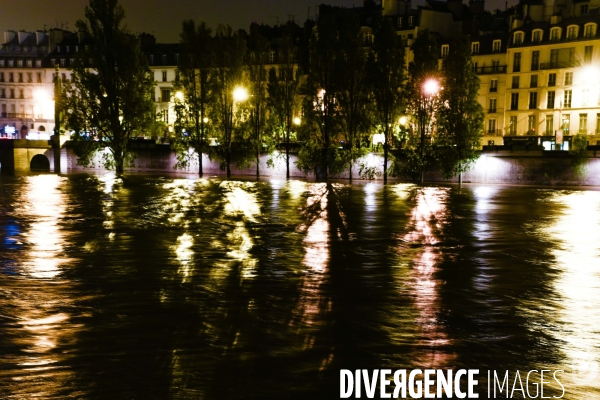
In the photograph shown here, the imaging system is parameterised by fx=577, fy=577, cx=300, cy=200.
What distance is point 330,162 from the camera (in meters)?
51.8

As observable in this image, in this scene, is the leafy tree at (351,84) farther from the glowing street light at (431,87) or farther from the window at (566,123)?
the window at (566,123)

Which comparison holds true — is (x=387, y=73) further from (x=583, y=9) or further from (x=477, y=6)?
(x=477, y=6)

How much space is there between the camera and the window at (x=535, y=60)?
71.8 metres

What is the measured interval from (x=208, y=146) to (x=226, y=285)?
149ft

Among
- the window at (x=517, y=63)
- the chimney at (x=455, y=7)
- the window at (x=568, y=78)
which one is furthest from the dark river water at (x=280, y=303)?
the chimney at (x=455, y=7)

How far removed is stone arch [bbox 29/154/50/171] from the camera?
78188mm

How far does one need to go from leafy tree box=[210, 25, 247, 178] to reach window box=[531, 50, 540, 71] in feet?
126

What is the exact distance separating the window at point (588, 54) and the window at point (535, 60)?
222 inches

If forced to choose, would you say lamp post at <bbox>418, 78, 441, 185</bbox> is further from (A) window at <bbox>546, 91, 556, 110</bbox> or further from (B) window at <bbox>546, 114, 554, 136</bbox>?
(A) window at <bbox>546, 91, 556, 110</bbox>

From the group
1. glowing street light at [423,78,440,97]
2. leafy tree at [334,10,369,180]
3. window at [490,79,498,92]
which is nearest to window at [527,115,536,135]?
window at [490,79,498,92]

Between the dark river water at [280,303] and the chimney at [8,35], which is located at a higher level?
the chimney at [8,35]

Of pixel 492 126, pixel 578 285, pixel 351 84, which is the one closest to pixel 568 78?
pixel 492 126

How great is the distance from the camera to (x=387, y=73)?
163ft

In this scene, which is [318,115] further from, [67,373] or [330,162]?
[67,373]
